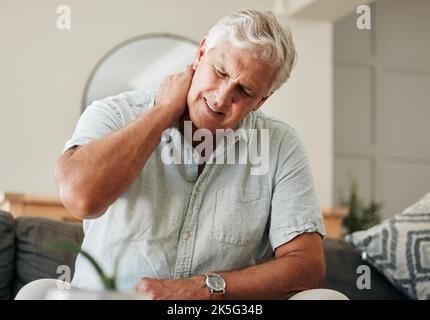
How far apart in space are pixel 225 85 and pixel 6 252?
80cm

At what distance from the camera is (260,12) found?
155 cm

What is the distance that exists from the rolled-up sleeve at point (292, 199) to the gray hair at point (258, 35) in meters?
0.24

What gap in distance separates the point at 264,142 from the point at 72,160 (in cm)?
48

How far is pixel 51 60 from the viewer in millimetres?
4301

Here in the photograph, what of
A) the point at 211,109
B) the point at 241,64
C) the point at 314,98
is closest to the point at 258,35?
the point at 241,64

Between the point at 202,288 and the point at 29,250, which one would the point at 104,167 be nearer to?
the point at 202,288

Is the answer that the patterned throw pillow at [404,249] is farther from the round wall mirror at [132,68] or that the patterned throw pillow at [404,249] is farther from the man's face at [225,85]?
the round wall mirror at [132,68]

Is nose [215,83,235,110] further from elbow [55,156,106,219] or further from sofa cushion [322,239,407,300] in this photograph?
sofa cushion [322,239,407,300]

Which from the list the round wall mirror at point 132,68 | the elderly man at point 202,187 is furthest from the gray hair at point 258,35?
the round wall mirror at point 132,68

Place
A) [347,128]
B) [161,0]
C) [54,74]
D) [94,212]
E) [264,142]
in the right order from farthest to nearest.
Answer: [347,128] → [161,0] → [54,74] → [264,142] → [94,212]

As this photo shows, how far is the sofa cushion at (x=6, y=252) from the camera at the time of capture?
189 cm

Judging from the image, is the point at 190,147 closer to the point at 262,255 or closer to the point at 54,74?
the point at 262,255

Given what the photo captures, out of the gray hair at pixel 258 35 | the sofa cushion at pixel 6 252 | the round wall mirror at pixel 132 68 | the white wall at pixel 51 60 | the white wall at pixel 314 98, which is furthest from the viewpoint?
the white wall at pixel 314 98

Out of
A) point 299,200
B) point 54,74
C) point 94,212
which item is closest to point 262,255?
point 299,200
